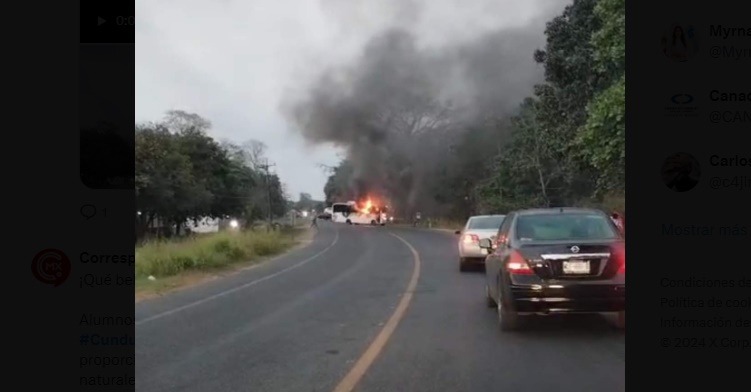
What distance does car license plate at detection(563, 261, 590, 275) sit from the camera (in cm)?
741

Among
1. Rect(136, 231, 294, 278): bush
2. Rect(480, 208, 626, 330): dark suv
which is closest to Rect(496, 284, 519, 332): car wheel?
Rect(480, 208, 626, 330): dark suv

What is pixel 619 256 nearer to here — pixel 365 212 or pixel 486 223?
pixel 486 223

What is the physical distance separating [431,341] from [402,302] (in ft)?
12.3

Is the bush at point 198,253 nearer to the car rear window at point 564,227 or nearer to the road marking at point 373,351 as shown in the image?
the road marking at point 373,351

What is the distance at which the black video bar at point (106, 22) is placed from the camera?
2.99 meters

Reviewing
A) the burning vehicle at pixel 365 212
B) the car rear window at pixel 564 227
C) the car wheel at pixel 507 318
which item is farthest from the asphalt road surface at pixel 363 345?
the burning vehicle at pixel 365 212

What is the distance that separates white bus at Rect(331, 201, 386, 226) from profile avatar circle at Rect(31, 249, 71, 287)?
64940 millimetres

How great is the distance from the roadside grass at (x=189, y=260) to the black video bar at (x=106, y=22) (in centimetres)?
1121

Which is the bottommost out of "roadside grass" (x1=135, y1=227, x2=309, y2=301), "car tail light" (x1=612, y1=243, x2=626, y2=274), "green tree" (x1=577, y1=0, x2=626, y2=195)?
"roadside grass" (x1=135, y1=227, x2=309, y2=301)

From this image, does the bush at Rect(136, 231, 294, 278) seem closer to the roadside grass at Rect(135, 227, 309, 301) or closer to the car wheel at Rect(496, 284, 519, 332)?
the roadside grass at Rect(135, 227, 309, 301)

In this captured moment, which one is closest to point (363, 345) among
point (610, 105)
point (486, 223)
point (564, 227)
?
point (564, 227)
